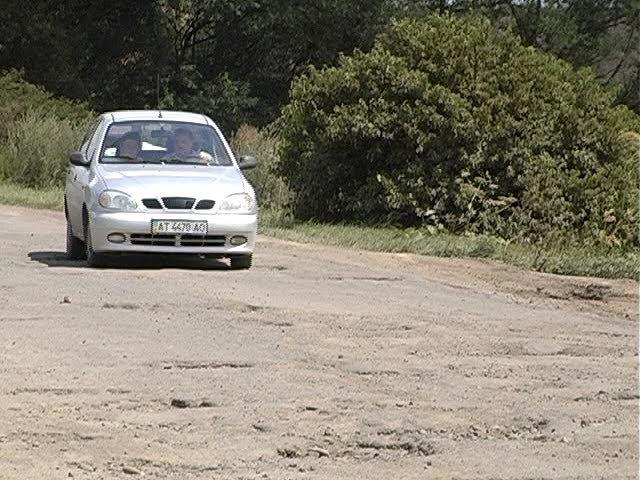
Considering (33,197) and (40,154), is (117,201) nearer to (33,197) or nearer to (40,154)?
(33,197)

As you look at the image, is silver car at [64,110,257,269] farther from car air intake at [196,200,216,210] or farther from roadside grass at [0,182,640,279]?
roadside grass at [0,182,640,279]

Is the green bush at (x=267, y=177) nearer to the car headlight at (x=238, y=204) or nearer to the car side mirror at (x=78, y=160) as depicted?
the car side mirror at (x=78, y=160)

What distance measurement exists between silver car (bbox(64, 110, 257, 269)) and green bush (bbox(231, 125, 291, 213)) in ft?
28.2

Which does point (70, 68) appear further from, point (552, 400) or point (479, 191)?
point (552, 400)

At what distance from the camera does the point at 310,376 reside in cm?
954

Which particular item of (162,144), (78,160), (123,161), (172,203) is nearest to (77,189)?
(78,160)

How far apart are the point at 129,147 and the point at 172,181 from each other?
1165mm

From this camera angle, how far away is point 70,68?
52.3 metres

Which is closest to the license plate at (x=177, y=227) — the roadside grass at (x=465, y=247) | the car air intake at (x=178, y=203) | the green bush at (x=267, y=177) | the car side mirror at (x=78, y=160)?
the car air intake at (x=178, y=203)

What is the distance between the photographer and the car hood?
51.3ft

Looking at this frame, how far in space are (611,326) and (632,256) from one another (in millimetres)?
6845

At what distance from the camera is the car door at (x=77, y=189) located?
1651 cm

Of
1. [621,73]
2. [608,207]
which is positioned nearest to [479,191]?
[608,207]

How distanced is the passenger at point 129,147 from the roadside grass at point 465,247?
3825mm
